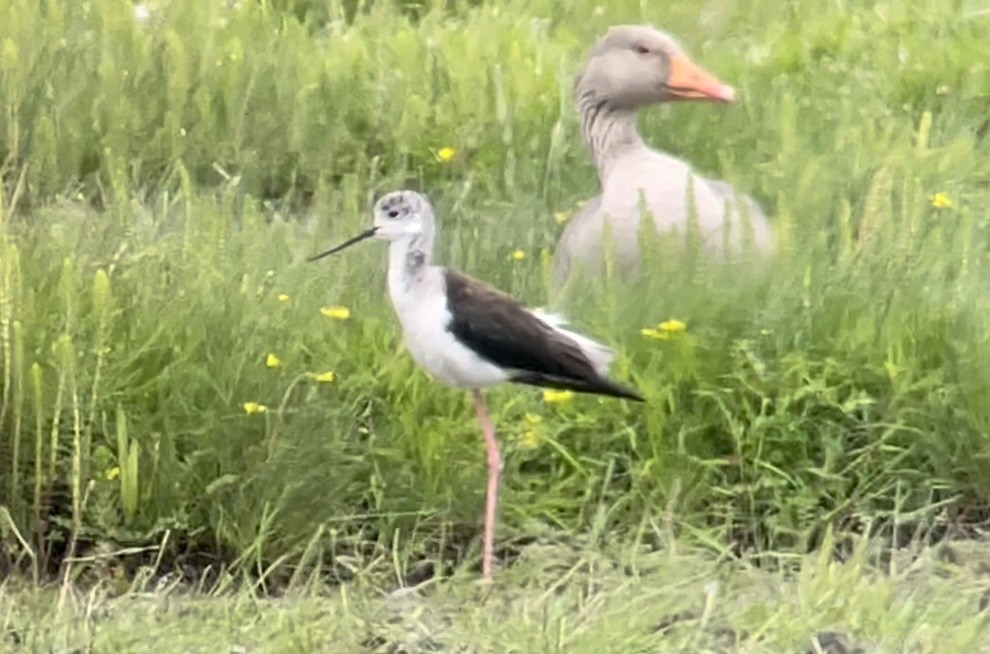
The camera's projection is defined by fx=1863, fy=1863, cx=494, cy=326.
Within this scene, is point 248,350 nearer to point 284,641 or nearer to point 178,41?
point 284,641

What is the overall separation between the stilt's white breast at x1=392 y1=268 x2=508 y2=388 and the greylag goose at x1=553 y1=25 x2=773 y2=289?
40.3 inches

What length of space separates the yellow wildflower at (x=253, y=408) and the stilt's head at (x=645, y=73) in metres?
1.73

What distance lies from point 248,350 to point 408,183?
6.82ft

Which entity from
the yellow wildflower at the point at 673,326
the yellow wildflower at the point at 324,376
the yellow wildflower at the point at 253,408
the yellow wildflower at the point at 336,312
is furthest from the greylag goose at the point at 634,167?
the yellow wildflower at the point at 253,408

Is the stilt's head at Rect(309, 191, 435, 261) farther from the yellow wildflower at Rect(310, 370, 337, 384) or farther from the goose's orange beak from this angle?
the goose's orange beak

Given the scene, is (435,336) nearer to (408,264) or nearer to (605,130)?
(408,264)

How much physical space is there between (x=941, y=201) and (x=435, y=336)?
204 centimetres

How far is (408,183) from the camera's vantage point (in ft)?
20.2

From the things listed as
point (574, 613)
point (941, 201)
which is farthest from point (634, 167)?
point (574, 613)

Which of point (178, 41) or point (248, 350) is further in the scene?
point (178, 41)

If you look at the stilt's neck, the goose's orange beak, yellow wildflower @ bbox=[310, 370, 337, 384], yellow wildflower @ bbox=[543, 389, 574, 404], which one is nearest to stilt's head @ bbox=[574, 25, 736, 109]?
the goose's orange beak

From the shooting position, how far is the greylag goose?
15.9 feet

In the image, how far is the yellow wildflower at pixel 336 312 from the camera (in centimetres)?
423

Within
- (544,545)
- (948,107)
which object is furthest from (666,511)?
(948,107)
